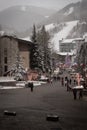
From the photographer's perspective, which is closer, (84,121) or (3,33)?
(84,121)

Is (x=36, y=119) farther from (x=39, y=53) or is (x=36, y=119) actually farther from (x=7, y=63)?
(x=7, y=63)

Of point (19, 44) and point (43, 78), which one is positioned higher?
point (19, 44)

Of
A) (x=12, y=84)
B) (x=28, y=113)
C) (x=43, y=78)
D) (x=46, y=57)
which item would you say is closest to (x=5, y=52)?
(x=46, y=57)

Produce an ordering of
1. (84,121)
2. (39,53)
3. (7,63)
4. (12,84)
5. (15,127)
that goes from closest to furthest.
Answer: (15,127) < (84,121) < (12,84) < (39,53) < (7,63)

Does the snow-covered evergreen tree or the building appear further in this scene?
the building

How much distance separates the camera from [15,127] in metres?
18.9

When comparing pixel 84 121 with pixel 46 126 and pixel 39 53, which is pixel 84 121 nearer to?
pixel 46 126

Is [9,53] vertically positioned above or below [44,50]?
below

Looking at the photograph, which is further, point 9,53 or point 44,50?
point 9,53

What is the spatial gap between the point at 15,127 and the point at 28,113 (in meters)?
5.78

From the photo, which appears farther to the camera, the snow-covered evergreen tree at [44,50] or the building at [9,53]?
the building at [9,53]

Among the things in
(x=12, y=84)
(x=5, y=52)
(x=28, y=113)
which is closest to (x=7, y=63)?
(x=5, y=52)

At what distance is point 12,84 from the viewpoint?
64.8 meters

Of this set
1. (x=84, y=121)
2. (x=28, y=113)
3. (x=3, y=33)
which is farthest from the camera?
(x=3, y=33)
